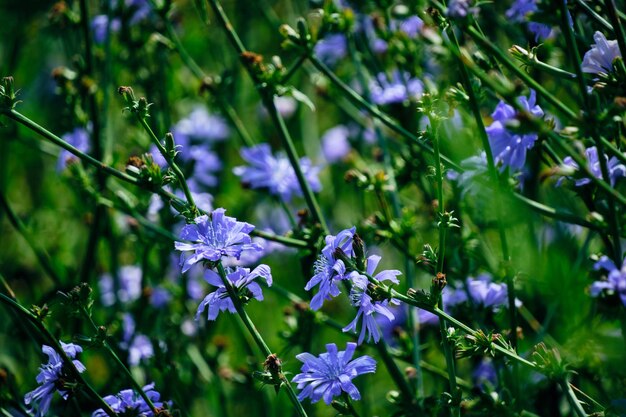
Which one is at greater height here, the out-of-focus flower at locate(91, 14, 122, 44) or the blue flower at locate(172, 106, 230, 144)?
the out-of-focus flower at locate(91, 14, 122, 44)

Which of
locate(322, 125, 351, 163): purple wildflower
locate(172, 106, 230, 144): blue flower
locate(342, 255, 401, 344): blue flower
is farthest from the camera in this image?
locate(322, 125, 351, 163): purple wildflower

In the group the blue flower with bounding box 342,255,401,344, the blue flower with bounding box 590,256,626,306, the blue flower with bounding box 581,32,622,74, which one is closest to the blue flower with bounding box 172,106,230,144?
the blue flower with bounding box 342,255,401,344

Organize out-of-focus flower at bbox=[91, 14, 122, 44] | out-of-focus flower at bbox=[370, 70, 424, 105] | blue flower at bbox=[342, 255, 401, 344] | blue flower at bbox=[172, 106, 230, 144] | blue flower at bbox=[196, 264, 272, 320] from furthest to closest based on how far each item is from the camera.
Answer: blue flower at bbox=[172, 106, 230, 144] → out-of-focus flower at bbox=[91, 14, 122, 44] → out-of-focus flower at bbox=[370, 70, 424, 105] → blue flower at bbox=[196, 264, 272, 320] → blue flower at bbox=[342, 255, 401, 344]

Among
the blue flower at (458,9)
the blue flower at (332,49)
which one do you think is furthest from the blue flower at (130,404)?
the blue flower at (332,49)

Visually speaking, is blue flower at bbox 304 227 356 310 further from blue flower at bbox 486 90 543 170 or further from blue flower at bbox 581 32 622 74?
blue flower at bbox 581 32 622 74

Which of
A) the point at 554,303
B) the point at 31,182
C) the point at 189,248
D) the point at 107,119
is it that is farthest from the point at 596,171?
the point at 31,182
